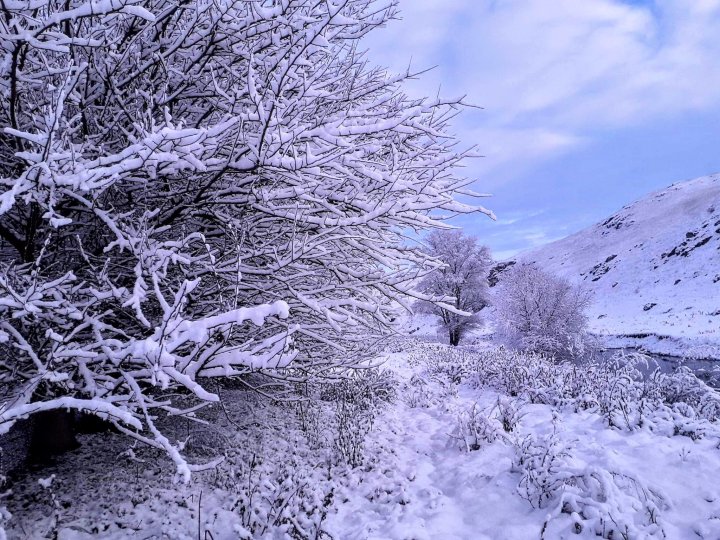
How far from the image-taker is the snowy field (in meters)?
3.35

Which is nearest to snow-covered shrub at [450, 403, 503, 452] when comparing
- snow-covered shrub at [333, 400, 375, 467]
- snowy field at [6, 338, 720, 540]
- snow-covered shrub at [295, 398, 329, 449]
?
snowy field at [6, 338, 720, 540]

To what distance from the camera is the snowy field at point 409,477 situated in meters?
3.35

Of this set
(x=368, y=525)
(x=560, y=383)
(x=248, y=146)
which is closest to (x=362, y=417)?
(x=368, y=525)

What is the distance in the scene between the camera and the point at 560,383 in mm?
7301

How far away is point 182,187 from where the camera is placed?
350 centimetres

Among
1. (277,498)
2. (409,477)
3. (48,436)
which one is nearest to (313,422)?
(409,477)

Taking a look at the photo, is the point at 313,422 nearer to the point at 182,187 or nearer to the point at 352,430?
the point at 352,430

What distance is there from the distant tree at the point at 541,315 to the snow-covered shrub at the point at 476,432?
14812 mm

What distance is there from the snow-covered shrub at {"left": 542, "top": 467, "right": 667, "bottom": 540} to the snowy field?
0.01m

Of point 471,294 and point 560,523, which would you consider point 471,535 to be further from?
point 471,294

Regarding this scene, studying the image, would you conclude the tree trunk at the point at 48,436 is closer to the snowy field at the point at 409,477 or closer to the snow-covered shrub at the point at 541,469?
the snowy field at the point at 409,477

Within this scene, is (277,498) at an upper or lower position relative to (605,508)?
lower

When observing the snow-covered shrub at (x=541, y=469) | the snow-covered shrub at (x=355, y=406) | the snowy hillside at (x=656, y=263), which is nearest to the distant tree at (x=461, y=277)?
the snowy hillside at (x=656, y=263)

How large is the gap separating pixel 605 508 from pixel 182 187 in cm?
432
